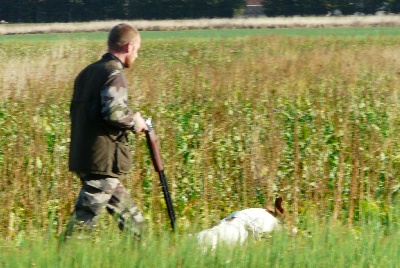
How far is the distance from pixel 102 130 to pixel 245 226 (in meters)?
1.16

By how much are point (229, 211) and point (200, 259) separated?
264 cm

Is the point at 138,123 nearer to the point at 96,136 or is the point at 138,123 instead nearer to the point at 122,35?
the point at 96,136

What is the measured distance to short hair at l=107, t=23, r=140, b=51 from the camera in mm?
5531

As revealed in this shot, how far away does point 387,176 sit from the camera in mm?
7547

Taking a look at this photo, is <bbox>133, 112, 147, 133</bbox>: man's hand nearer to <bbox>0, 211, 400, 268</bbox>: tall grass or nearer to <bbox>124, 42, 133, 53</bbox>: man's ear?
<bbox>124, 42, 133, 53</bbox>: man's ear

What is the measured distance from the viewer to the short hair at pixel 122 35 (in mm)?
5531

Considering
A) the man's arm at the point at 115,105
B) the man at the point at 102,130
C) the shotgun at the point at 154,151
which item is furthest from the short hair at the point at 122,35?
the shotgun at the point at 154,151

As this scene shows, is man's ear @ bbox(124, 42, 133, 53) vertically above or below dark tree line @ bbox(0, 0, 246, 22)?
above

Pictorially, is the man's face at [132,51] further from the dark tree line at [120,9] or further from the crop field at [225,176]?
the dark tree line at [120,9]

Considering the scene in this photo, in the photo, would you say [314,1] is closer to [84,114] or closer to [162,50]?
[162,50]

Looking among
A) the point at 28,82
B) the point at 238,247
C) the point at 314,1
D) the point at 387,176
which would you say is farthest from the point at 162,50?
the point at 314,1

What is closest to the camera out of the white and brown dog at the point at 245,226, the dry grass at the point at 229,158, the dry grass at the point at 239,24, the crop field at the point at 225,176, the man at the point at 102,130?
the crop field at the point at 225,176

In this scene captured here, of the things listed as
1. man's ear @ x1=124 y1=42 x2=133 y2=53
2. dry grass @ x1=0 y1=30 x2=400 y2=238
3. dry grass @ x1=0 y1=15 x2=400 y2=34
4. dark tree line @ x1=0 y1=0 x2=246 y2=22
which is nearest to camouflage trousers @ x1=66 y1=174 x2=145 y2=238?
dry grass @ x1=0 y1=30 x2=400 y2=238

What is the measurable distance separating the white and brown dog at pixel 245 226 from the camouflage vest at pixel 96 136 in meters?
0.75
